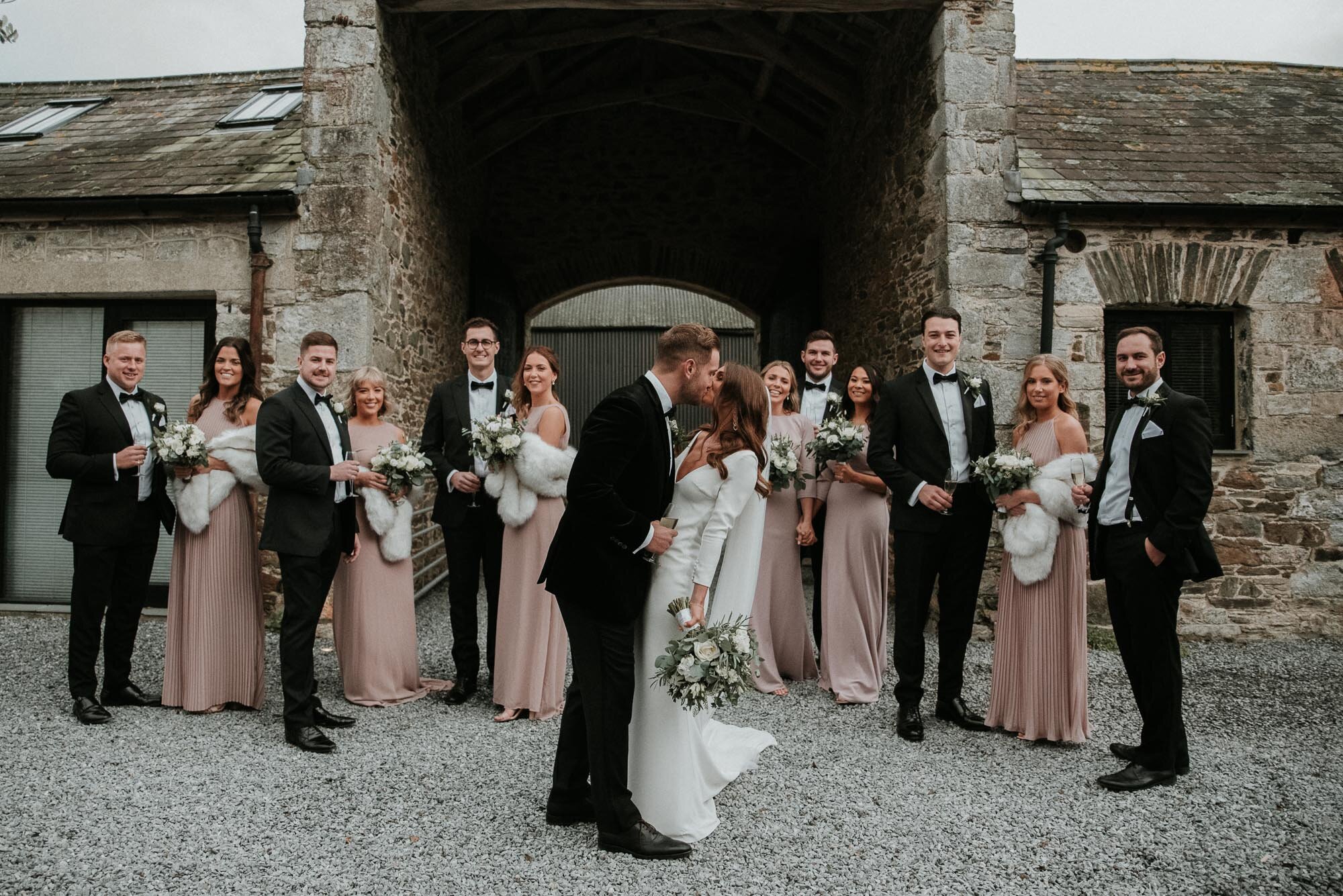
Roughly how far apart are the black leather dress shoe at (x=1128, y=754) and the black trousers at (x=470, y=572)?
325cm

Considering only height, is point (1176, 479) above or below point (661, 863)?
above

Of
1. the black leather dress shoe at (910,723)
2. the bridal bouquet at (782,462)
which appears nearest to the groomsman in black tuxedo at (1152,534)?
the black leather dress shoe at (910,723)

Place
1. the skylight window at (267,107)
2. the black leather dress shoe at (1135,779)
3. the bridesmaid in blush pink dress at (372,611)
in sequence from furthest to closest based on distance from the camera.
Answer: the skylight window at (267,107)
the bridesmaid in blush pink dress at (372,611)
the black leather dress shoe at (1135,779)

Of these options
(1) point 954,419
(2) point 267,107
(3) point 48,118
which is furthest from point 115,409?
(3) point 48,118

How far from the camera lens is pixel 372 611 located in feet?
16.0

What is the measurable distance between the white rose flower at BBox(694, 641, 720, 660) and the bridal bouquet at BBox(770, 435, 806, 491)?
212 cm

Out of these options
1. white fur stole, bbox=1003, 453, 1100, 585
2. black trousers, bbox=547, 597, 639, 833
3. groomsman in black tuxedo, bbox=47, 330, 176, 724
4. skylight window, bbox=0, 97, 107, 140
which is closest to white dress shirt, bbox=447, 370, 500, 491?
groomsman in black tuxedo, bbox=47, 330, 176, 724

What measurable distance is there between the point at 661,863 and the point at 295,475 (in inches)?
95.2

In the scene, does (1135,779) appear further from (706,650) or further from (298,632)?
(298,632)

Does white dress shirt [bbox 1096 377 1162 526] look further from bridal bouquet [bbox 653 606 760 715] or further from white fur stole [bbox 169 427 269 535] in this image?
white fur stole [bbox 169 427 269 535]

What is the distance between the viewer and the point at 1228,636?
7176 millimetres

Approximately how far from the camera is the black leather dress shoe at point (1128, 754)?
3.93m

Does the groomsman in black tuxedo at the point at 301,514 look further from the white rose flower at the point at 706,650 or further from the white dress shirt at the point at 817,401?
the white dress shirt at the point at 817,401

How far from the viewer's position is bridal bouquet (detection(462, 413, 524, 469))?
4508mm
